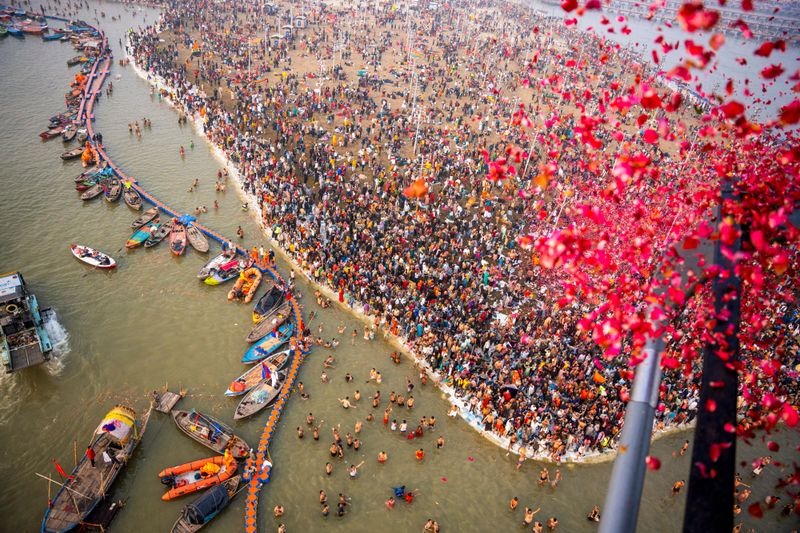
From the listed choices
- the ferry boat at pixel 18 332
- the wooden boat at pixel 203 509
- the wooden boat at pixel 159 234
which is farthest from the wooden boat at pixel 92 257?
the wooden boat at pixel 203 509

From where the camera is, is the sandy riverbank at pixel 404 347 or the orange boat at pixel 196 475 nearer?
the orange boat at pixel 196 475


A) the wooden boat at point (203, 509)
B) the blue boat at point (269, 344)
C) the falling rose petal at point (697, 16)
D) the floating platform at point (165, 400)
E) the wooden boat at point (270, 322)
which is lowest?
the wooden boat at point (203, 509)

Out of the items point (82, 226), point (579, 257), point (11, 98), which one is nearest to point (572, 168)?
point (579, 257)

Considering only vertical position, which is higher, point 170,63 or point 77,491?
point 170,63

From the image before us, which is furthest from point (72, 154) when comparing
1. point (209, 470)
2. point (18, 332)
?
point (209, 470)

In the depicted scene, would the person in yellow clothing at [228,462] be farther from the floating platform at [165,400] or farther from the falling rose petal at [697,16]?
the falling rose petal at [697,16]

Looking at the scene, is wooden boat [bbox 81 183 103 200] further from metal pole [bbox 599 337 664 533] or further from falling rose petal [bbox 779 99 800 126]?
falling rose petal [bbox 779 99 800 126]

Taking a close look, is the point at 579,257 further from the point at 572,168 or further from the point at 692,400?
the point at 572,168
